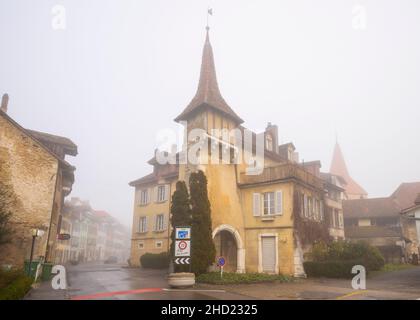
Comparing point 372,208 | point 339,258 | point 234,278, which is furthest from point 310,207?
point 372,208

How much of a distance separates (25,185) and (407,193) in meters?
56.4

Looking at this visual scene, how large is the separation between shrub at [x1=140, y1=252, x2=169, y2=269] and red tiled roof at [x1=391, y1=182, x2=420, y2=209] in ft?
137

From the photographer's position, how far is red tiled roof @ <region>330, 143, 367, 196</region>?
7762cm

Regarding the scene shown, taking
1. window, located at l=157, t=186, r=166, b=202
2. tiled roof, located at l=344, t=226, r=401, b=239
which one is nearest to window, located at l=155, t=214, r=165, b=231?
window, located at l=157, t=186, r=166, b=202

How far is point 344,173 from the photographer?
8456cm

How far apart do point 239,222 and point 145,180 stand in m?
14.6

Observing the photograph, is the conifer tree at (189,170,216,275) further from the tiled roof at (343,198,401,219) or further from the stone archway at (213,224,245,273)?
the tiled roof at (343,198,401,219)

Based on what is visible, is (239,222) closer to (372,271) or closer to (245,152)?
(245,152)

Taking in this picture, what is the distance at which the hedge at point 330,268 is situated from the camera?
21.7 metres

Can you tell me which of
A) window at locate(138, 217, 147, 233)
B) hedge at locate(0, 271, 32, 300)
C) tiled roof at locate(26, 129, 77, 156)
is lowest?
hedge at locate(0, 271, 32, 300)

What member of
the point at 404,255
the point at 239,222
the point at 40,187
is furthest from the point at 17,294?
the point at 404,255

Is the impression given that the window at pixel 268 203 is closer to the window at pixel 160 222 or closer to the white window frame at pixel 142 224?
the window at pixel 160 222

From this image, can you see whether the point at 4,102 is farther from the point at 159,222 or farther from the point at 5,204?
the point at 159,222
